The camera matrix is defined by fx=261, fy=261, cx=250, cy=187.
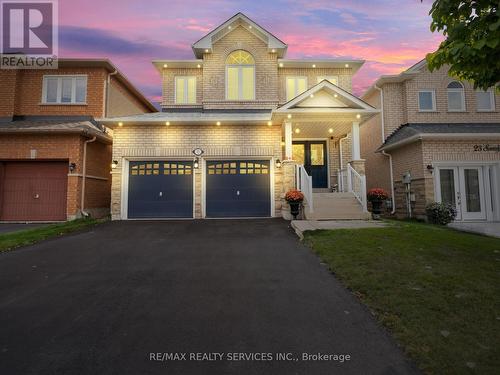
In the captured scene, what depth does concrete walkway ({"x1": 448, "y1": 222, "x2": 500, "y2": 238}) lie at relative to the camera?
29.0 feet

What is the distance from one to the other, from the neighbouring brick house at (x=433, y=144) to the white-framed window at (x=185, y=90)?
9.87 metres

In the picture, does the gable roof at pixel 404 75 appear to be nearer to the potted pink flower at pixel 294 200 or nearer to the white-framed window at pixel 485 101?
the white-framed window at pixel 485 101

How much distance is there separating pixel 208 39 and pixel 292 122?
670 cm

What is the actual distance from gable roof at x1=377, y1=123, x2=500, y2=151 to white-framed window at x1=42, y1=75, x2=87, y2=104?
50.9 feet

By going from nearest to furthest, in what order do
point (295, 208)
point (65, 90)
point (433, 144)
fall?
point (295, 208) < point (433, 144) < point (65, 90)

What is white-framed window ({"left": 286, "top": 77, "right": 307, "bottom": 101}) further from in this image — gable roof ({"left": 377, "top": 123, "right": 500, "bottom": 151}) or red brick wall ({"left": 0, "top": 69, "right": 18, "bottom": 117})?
red brick wall ({"left": 0, "top": 69, "right": 18, "bottom": 117})

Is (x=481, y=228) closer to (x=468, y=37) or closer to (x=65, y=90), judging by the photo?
(x=468, y=37)

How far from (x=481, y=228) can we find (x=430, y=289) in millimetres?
8634

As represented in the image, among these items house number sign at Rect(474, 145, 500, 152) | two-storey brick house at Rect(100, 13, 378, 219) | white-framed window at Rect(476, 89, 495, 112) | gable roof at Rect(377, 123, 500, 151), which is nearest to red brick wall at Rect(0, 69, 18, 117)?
two-storey brick house at Rect(100, 13, 378, 219)

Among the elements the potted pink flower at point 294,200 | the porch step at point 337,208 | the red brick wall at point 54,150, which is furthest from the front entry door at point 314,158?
the red brick wall at point 54,150

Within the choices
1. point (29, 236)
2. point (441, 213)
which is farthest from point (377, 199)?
point (29, 236)

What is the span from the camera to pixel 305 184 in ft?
32.4

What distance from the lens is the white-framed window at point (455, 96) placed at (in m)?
13.6

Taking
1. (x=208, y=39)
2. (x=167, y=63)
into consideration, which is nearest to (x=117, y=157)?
(x=167, y=63)
